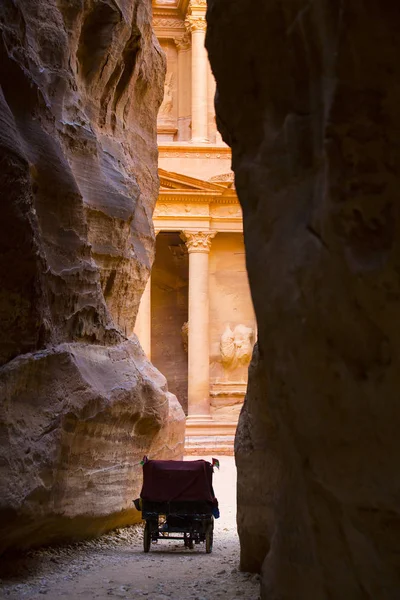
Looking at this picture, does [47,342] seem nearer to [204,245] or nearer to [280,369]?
[280,369]

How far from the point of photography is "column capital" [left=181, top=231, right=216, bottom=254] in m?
26.4

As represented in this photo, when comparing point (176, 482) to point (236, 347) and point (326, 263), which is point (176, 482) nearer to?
point (326, 263)

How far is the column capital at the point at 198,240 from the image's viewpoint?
26391 mm

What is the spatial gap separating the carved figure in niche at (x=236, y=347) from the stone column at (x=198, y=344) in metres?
0.59

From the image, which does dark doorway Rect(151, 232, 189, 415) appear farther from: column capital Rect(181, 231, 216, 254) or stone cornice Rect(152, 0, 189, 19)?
stone cornice Rect(152, 0, 189, 19)

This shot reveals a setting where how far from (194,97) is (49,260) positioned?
72.1ft

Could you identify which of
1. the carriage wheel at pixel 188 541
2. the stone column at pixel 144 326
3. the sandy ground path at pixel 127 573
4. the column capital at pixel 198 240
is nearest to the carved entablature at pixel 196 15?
the column capital at pixel 198 240

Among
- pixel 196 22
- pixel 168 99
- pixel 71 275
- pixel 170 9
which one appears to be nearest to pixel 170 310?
pixel 168 99

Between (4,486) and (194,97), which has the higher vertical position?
(194,97)

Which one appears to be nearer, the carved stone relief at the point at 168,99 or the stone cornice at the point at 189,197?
the stone cornice at the point at 189,197

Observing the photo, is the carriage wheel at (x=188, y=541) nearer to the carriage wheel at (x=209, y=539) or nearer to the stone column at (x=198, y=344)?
the carriage wheel at (x=209, y=539)

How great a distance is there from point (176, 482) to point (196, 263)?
58.2 ft

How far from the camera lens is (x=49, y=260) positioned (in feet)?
26.6

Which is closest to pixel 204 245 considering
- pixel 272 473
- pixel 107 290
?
pixel 107 290
